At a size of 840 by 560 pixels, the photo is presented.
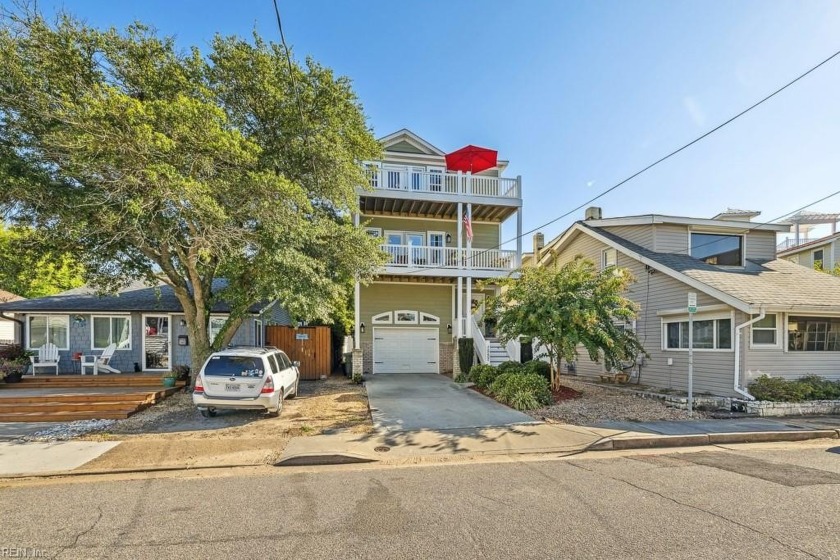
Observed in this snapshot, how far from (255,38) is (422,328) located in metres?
12.3

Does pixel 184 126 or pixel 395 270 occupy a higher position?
pixel 184 126

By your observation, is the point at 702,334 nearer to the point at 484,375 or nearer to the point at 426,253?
the point at 484,375

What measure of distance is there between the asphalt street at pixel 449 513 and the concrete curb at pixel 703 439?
1025 mm

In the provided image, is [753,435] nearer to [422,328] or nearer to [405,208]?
[422,328]

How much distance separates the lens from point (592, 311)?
32.4 feet

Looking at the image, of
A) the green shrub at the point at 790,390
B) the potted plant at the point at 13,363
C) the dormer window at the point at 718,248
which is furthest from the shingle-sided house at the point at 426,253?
the potted plant at the point at 13,363

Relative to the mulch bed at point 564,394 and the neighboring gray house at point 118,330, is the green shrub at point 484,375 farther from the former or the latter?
the neighboring gray house at point 118,330

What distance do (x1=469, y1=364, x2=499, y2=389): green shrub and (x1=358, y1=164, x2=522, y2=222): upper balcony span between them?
691 cm

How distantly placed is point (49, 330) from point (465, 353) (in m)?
15.1

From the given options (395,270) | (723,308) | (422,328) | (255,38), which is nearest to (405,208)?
(395,270)

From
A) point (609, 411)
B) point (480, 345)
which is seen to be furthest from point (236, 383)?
point (480, 345)

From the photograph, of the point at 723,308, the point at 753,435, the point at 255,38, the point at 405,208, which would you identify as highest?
the point at 255,38

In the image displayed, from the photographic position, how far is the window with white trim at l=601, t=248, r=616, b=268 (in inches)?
614

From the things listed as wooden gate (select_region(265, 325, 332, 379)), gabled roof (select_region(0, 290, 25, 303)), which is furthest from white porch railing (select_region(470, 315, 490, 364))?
gabled roof (select_region(0, 290, 25, 303))
